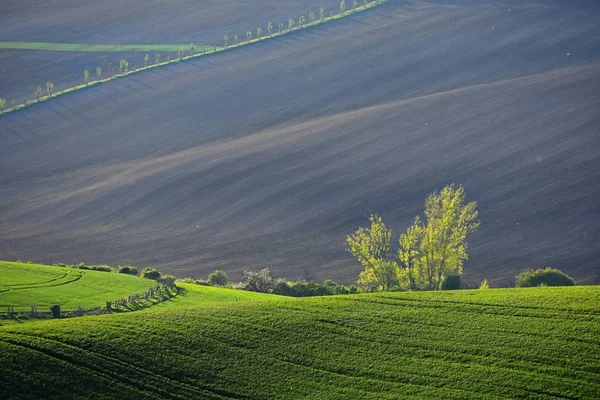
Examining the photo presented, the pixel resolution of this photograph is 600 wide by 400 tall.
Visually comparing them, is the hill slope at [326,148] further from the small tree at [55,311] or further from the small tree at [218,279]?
the small tree at [55,311]

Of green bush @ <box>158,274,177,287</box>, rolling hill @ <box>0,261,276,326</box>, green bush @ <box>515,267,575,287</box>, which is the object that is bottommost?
green bush @ <box>515,267,575,287</box>

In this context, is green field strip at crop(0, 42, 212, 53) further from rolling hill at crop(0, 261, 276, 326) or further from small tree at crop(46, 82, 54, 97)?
rolling hill at crop(0, 261, 276, 326)

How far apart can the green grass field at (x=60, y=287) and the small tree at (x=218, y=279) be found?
33.7 feet

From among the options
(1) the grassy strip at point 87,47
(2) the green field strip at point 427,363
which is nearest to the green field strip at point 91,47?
(1) the grassy strip at point 87,47

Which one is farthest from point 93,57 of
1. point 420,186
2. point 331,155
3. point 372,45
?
point 420,186

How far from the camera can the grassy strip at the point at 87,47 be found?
13200cm

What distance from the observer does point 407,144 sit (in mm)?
95750

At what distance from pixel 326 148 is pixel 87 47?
53470mm

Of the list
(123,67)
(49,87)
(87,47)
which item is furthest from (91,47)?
(49,87)

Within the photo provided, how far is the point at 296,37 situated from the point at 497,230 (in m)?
60.7

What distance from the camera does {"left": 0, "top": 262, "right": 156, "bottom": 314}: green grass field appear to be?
44.5 m

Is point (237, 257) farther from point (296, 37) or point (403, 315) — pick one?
point (296, 37)

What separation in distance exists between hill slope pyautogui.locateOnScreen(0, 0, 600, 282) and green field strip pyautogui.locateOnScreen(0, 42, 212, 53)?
29.4 ft

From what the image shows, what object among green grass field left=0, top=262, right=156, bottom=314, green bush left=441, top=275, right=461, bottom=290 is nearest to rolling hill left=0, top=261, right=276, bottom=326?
green grass field left=0, top=262, right=156, bottom=314
